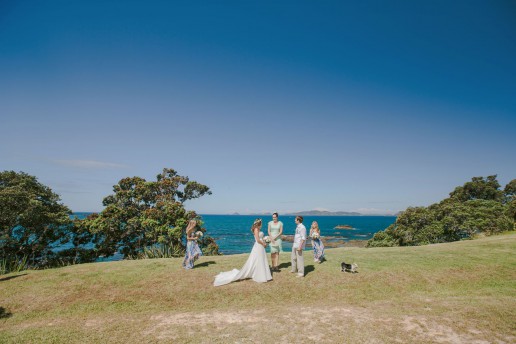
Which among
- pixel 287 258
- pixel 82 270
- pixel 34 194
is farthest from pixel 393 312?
pixel 34 194

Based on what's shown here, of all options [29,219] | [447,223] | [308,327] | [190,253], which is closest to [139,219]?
[29,219]

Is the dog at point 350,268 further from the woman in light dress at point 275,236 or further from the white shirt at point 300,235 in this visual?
the woman in light dress at point 275,236

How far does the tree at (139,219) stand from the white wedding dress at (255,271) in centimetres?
1315

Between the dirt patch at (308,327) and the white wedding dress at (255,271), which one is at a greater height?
the white wedding dress at (255,271)

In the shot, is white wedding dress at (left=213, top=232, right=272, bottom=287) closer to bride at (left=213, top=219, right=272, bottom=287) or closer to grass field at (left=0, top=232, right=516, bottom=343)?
bride at (left=213, top=219, right=272, bottom=287)

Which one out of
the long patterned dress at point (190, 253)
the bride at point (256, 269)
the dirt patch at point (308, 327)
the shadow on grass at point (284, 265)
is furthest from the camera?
the shadow on grass at point (284, 265)

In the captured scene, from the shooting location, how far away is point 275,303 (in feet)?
32.0

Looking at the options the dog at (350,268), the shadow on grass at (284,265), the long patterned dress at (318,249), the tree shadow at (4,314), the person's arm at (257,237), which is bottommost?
the tree shadow at (4,314)

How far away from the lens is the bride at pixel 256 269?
37.9 feet

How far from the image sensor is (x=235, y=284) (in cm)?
1137

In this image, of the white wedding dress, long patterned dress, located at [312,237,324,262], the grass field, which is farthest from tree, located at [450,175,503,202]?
the white wedding dress

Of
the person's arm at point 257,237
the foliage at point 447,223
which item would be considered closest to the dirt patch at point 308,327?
the person's arm at point 257,237

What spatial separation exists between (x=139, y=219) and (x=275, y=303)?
20.4 meters

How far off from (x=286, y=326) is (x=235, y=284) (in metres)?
4.04
